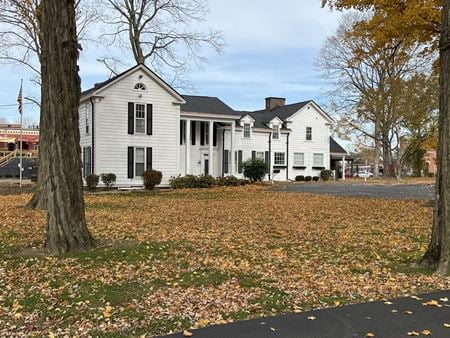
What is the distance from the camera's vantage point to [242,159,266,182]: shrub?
3175cm

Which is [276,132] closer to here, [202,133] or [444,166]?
[202,133]

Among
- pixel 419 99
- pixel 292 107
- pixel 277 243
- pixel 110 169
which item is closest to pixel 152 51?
pixel 110 169

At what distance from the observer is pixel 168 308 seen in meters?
5.19

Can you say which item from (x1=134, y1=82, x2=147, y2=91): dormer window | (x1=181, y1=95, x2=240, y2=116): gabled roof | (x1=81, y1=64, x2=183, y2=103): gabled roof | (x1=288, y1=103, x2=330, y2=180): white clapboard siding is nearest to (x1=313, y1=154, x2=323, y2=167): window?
(x1=288, y1=103, x2=330, y2=180): white clapboard siding

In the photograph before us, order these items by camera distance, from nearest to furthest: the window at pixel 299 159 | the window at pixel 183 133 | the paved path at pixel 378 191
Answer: the paved path at pixel 378 191 < the window at pixel 183 133 < the window at pixel 299 159

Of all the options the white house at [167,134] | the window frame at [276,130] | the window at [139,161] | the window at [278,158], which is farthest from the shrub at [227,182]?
the window frame at [276,130]

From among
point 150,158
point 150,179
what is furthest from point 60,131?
point 150,158

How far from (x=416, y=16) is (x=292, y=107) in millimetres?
30730

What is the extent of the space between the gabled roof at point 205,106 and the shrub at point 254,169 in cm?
392

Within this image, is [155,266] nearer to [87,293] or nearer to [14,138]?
[87,293]

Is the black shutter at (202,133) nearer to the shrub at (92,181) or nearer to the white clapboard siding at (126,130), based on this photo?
the white clapboard siding at (126,130)

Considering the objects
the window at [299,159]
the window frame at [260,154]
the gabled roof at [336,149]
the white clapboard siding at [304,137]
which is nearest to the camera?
the window frame at [260,154]

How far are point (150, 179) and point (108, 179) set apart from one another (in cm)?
235

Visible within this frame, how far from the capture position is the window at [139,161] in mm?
28219
